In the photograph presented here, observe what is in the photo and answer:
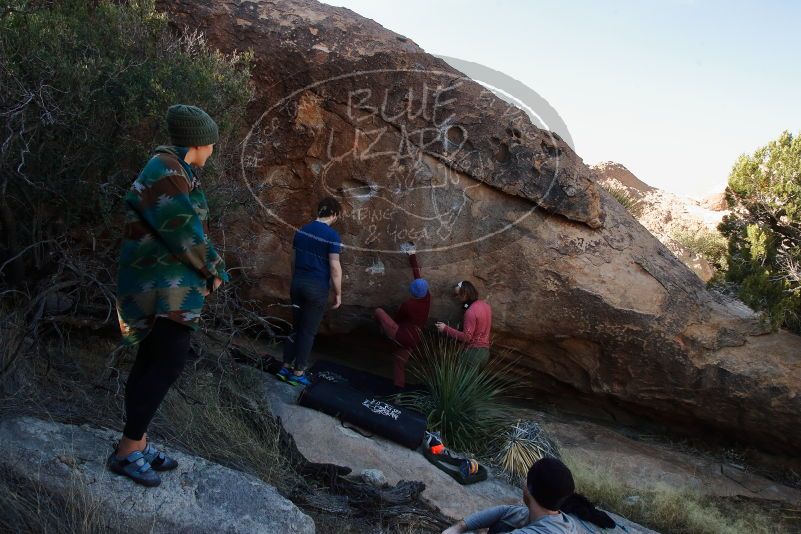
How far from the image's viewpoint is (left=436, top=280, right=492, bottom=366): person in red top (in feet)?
23.2

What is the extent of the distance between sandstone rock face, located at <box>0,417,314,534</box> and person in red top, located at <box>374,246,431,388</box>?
3386 mm

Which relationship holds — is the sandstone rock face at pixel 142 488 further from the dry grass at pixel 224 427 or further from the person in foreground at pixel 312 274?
the person in foreground at pixel 312 274

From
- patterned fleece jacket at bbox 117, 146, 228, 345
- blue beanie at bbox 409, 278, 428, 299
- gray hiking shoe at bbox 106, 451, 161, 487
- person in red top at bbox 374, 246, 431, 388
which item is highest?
patterned fleece jacket at bbox 117, 146, 228, 345

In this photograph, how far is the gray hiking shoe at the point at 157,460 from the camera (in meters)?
3.53

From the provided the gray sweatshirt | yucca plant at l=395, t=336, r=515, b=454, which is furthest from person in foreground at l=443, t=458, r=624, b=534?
yucca plant at l=395, t=336, r=515, b=454

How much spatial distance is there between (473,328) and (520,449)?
122 centimetres

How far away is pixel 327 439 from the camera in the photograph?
5.50 meters

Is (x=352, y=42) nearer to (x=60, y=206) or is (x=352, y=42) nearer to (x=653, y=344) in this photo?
(x=60, y=206)

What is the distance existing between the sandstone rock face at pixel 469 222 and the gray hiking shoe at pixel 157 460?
12.1ft

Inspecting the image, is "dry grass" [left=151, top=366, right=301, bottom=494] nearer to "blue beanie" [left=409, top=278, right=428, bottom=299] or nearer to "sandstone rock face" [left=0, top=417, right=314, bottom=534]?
"sandstone rock face" [left=0, top=417, right=314, bottom=534]

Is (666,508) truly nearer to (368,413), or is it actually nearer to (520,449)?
(520,449)

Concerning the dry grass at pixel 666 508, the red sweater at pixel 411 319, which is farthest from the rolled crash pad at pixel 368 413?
the dry grass at pixel 666 508

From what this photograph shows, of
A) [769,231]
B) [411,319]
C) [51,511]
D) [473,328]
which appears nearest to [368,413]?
[411,319]

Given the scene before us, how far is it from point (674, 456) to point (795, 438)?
1.26m
